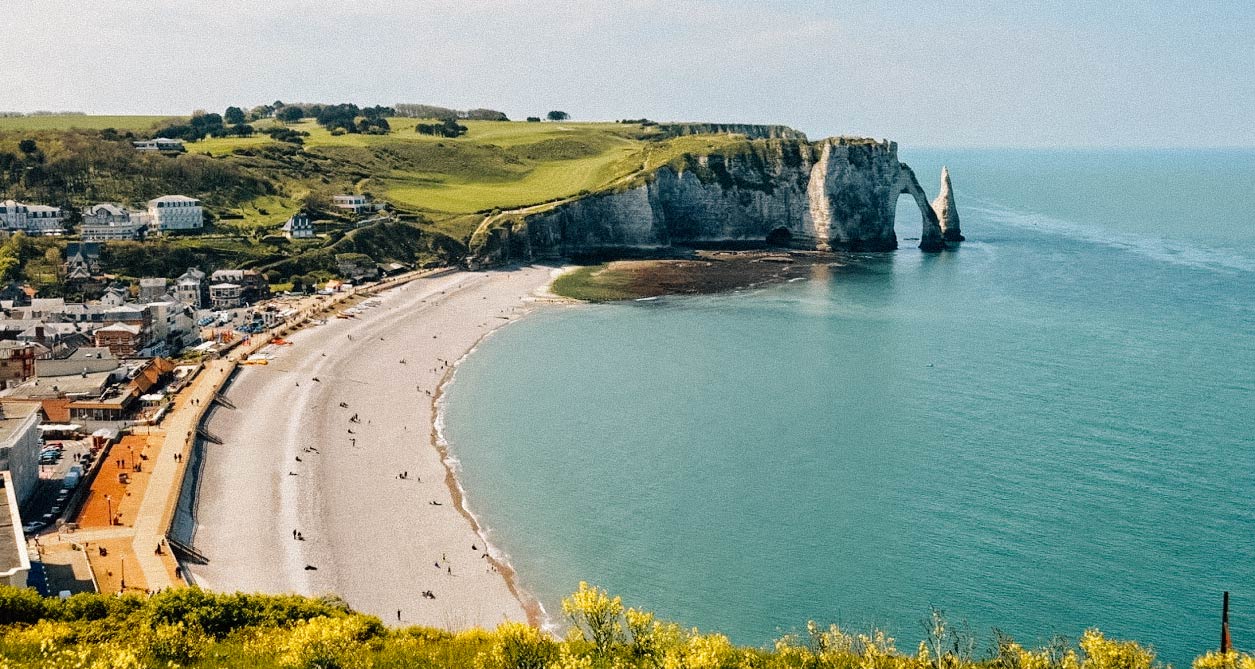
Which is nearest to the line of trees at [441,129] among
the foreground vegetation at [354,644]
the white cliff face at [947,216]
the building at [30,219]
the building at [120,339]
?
the building at [30,219]

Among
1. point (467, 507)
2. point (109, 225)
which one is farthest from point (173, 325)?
point (467, 507)

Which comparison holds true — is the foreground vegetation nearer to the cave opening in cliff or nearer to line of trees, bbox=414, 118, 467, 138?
the cave opening in cliff

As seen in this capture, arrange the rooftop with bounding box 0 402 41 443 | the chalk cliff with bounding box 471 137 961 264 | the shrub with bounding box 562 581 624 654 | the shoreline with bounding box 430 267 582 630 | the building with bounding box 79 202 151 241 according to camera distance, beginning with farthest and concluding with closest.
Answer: the chalk cliff with bounding box 471 137 961 264 < the building with bounding box 79 202 151 241 < the rooftop with bounding box 0 402 41 443 < the shoreline with bounding box 430 267 582 630 < the shrub with bounding box 562 581 624 654

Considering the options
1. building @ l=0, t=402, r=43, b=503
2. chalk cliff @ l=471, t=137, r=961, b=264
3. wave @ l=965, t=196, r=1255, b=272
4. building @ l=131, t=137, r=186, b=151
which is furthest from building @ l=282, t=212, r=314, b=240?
wave @ l=965, t=196, r=1255, b=272

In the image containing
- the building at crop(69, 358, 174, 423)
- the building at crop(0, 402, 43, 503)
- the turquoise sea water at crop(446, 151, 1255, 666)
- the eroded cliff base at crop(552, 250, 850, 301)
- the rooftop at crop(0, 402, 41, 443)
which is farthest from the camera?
the eroded cliff base at crop(552, 250, 850, 301)

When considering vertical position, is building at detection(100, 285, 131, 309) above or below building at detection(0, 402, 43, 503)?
above

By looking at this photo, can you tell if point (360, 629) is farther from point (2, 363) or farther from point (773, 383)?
point (2, 363)

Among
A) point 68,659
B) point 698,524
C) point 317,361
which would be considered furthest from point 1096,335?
point 68,659

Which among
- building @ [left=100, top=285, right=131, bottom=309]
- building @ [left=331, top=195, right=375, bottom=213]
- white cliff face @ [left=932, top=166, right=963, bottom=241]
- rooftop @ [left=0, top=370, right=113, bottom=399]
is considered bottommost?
rooftop @ [left=0, top=370, right=113, bottom=399]
